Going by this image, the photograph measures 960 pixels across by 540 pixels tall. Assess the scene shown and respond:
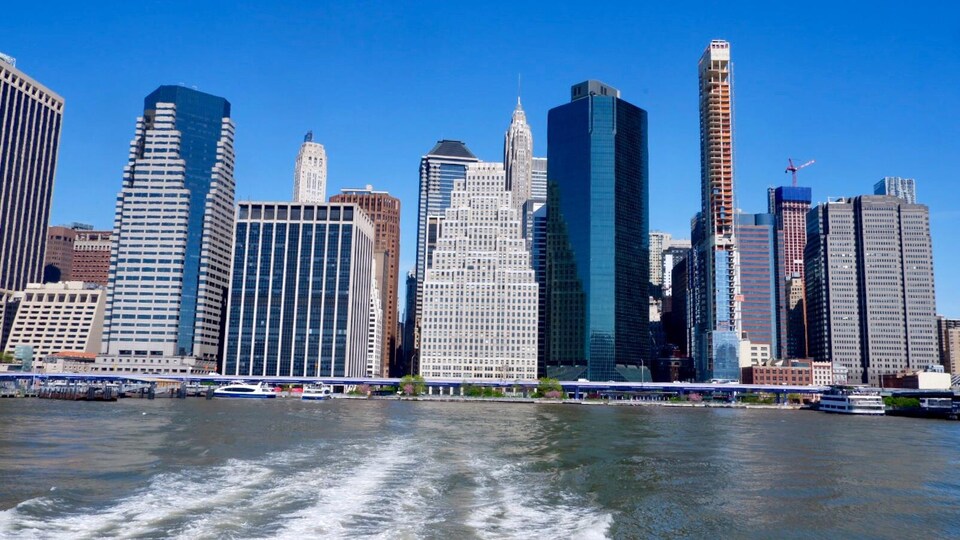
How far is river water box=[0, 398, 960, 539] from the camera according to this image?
44344 millimetres

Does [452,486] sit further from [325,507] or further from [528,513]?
[325,507]

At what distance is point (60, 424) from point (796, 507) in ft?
311

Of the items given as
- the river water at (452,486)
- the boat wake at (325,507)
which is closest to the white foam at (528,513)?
the boat wake at (325,507)

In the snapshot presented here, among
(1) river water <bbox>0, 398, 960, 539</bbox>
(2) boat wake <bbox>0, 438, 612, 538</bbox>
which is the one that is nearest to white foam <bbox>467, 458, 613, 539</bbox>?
(2) boat wake <bbox>0, 438, 612, 538</bbox>

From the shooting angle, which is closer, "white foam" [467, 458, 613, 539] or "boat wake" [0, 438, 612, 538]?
"boat wake" [0, 438, 612, 538]

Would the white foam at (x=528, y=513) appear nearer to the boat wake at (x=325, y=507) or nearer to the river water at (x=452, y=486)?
the boat wake at (x=325, y=507)

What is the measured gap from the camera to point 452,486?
57312mm

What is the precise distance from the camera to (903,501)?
58.1 m

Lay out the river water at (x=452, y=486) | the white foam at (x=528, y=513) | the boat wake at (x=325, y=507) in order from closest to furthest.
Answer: the boat wake at (x=325, y=507), the white foam at (x=528, y=513), the river water at (x=452, y=486)

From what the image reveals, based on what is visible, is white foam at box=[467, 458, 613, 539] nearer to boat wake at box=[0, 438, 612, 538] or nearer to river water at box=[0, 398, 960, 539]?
boat wake at box=[0, 438, 612, 538]

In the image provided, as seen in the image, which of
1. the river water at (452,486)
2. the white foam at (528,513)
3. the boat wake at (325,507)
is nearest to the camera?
the boat wake at (325,507)

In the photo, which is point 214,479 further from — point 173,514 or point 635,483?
point 635,483

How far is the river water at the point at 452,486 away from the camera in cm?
4434

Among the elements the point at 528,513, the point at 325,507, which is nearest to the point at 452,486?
the point at 528,513
